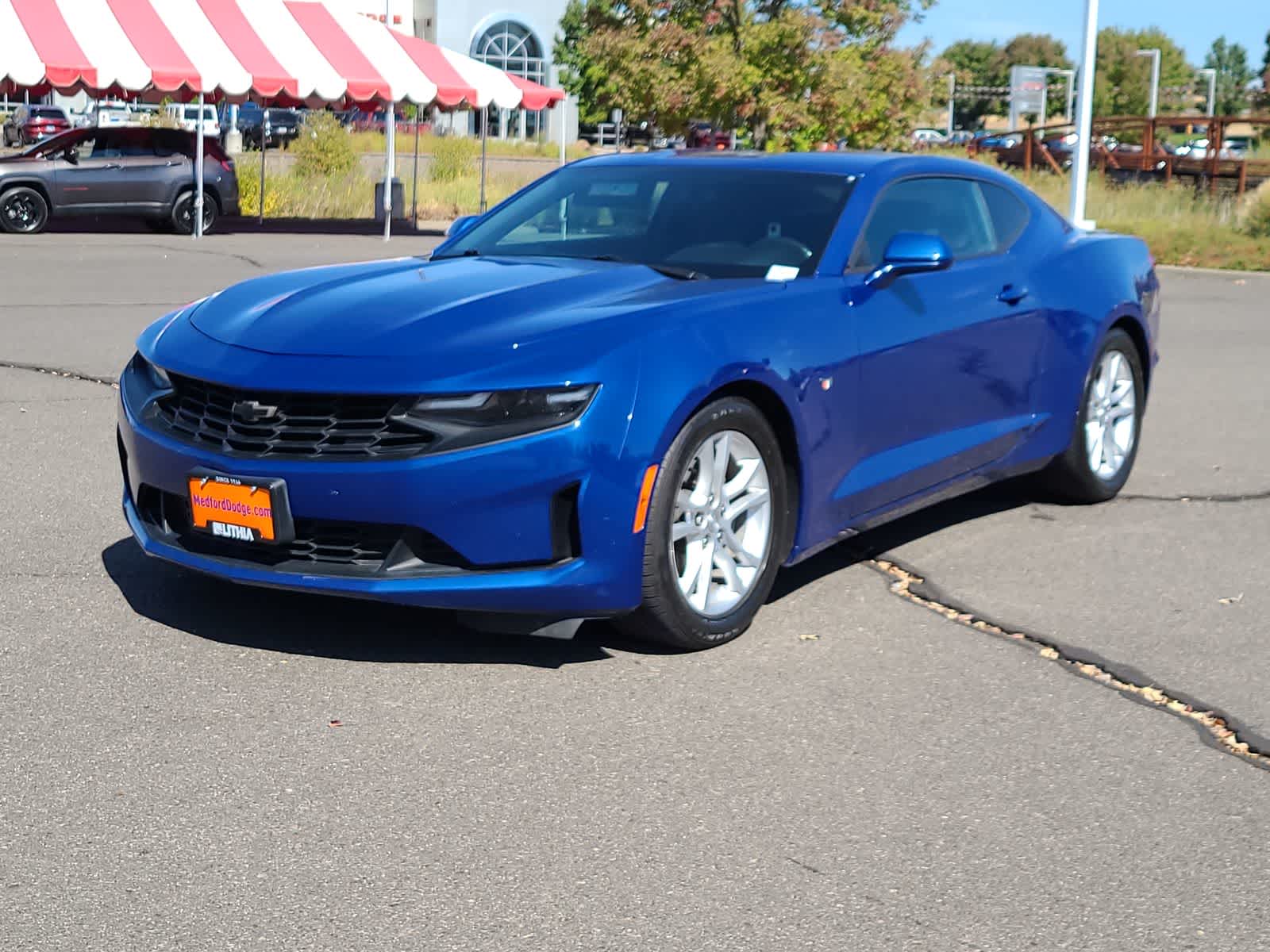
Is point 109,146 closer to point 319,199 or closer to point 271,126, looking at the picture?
point 319,199

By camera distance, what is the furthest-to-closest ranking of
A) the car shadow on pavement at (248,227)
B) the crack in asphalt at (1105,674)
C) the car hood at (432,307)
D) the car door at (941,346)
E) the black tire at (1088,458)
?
the car shadow on pavement at (248,227), the black tire at (1088,458), the car door at (941,346), the car hood at (432,307), the crack in asphalt at (1105,674)

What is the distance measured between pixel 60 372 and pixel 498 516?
22.6 ft

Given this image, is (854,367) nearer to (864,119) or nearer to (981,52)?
(864,119)

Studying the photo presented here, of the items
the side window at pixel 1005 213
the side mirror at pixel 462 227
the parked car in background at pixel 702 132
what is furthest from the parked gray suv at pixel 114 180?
the side window at pixel 1005 213

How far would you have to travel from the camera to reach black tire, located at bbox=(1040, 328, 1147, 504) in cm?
727

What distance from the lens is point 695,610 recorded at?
5172 mm

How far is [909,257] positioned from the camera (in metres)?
5.84

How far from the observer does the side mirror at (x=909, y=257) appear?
5848mm

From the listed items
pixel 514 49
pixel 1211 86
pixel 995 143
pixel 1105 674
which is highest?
pixel 1211 86

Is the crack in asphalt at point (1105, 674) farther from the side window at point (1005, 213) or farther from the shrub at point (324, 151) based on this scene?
the shrub at point (324, 151)

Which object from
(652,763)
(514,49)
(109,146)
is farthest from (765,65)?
(514,49)

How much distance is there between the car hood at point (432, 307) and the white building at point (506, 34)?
7027cm

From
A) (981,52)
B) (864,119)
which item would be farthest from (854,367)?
(981,52)

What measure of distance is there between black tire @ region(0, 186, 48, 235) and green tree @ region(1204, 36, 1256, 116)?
10176cm
